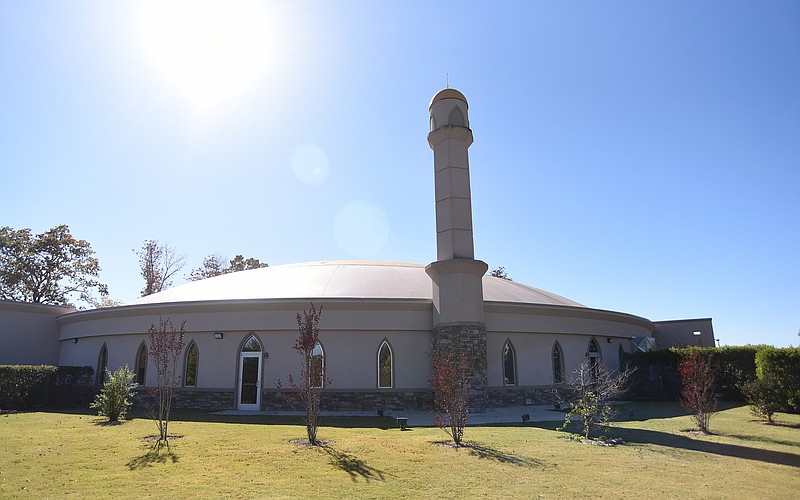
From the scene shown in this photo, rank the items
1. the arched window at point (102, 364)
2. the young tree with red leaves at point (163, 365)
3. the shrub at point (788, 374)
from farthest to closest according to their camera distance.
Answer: the arched window at point (102, 364) → the shrub at point (788, 374) → the young tree with red leaves at point (163, 365)

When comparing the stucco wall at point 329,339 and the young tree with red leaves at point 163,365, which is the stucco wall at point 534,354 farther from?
the young tree with red leaves at point 163,365

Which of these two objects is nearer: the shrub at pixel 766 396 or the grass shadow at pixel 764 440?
the grass shadow at pixel 764 440

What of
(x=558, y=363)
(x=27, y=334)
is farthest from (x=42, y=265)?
(x=558, y=363)

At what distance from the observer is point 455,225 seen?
1886 cm

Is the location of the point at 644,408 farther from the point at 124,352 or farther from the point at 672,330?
the point at 124,352

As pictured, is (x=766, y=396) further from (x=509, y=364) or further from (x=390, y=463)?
(x=390, y=463)

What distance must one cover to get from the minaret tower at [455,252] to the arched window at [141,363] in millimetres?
10838

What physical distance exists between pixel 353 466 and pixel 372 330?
9.30 m

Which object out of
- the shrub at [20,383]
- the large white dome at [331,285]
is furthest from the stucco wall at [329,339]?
the shrub at [20,383]

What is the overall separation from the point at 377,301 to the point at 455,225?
4.06 meters

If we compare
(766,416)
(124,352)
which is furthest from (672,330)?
(124,352)

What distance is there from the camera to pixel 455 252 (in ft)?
60.7

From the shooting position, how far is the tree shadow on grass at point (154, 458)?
8500mm

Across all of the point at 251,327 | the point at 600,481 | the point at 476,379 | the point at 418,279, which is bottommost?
the point at 600,481
